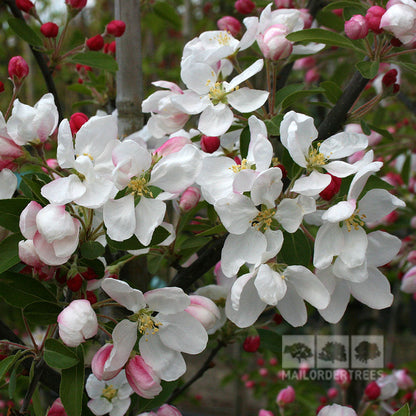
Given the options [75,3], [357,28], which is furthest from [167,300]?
[75,3]

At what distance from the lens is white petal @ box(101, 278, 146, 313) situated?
815mm

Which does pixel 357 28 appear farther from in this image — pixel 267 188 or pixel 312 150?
pixel 267 188

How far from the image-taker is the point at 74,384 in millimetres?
869

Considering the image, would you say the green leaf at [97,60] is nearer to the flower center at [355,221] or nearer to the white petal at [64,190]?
the white petal at [64,190]

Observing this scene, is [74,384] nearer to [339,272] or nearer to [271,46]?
[339,272]

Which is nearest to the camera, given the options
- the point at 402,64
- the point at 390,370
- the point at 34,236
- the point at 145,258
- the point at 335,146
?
the point at 34,236

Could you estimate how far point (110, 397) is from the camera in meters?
1.04

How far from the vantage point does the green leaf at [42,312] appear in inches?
35.2

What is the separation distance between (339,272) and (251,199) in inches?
6.7

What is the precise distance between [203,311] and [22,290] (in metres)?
0.31

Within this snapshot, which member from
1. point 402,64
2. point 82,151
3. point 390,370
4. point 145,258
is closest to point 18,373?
point 145,258

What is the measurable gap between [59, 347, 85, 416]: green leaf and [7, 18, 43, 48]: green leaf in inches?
29.3

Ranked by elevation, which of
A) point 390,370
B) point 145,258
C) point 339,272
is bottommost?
point 390,370

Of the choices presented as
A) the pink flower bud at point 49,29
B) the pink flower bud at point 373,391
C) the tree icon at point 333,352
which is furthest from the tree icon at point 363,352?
the pink flower bud at point 49,29
